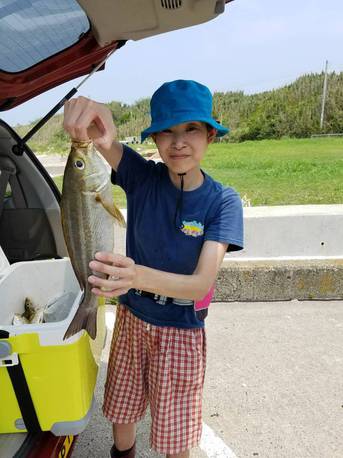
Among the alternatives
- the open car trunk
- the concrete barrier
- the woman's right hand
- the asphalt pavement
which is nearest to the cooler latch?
the woman's right hand

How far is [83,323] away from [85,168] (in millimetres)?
539

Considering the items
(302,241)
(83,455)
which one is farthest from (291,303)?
(83,455)

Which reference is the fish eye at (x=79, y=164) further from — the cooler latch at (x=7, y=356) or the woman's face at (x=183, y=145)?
the cooler latch at (x=7, y=356)

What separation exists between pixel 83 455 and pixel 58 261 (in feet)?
3.57

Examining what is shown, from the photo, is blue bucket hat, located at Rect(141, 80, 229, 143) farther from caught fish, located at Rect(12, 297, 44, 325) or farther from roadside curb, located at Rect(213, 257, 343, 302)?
roadside curb, located at Rect(213, 257, 343, 302)

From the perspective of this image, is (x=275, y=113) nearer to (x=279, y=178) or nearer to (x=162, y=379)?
(x=279, y=178)

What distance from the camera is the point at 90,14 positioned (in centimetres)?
180

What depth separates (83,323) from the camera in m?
1.59

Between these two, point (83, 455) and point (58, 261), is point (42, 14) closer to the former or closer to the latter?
point (58, 261)

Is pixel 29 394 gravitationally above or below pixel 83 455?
above

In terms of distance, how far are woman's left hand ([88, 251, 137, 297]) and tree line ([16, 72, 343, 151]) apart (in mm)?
25644

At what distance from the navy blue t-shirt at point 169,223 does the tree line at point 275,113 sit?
25.0 m

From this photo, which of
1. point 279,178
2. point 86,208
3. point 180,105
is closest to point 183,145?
point 180,105

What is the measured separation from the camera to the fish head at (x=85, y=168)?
1396 millimetres
